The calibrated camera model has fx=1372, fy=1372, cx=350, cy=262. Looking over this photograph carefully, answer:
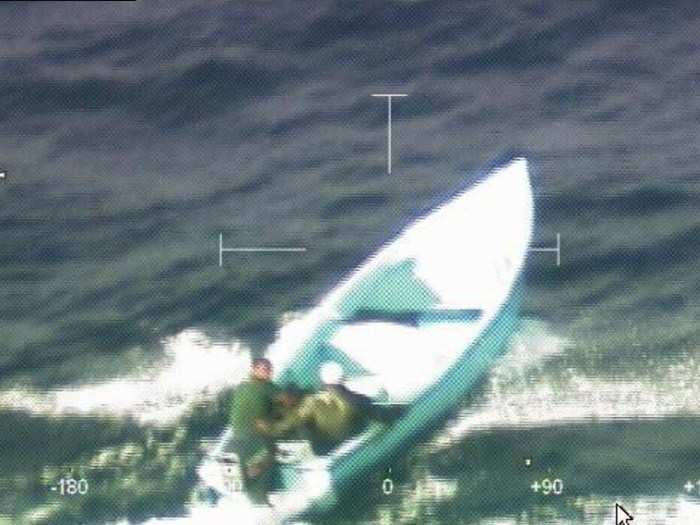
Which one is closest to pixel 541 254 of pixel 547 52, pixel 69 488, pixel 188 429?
pixel 547 52

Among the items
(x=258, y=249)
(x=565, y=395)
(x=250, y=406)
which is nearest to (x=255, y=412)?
(x=250, y=406)

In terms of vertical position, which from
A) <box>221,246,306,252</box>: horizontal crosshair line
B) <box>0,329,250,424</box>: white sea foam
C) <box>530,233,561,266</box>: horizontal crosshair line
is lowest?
<box>0,329,250,424</box>: white sea foam

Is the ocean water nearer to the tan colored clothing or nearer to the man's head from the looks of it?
the man's head

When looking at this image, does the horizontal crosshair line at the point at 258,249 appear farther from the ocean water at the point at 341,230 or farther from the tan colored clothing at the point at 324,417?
the tan colored clothing at the point at 324,417

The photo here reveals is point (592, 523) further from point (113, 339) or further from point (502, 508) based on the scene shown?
point (113, 339)

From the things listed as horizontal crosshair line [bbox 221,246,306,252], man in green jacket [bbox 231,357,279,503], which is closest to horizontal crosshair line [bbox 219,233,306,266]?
horizontal crosshair line [bbox 221,246,306,252]

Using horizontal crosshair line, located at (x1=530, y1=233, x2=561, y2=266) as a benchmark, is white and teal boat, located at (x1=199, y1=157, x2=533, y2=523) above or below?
below
